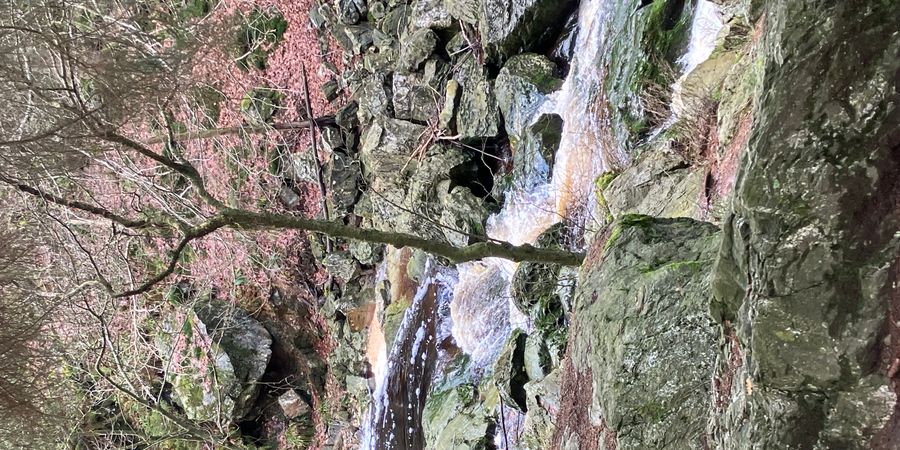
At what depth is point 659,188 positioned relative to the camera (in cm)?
418

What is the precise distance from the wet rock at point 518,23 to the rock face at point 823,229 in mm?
4230

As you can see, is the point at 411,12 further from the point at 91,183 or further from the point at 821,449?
the point at 821,449

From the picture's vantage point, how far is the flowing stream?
510 centimetres

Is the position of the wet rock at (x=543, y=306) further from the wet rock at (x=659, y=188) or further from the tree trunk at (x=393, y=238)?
the tree trunk at (x=393, y=238)

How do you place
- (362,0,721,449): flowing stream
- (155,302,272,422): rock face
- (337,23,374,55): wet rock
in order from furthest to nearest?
(155,302,272,422): rock face, (337,23,374,55): wet rock, (362,0,721,449): flowing stream

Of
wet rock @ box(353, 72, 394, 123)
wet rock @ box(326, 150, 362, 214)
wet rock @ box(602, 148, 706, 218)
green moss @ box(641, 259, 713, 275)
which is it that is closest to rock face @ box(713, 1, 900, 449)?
green moss @ box(641, 259, 713, 275)

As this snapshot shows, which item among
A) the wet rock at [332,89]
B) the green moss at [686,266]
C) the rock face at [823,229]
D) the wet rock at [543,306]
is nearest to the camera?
the rock face at [823,229]

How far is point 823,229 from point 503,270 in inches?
187

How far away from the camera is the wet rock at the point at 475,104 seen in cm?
616

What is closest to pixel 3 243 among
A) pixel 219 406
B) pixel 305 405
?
pixel 219 406

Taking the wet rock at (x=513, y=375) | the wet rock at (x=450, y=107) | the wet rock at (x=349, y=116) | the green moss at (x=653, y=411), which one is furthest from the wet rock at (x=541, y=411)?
the wet rock at (x=349, y=116)

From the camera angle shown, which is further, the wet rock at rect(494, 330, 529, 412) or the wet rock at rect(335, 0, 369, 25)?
the wet rock at rect(335, 0, 369, 25)

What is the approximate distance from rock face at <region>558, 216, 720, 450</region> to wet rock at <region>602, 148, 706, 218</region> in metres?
0.97

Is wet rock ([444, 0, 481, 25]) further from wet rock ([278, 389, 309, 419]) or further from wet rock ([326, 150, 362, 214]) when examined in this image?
wet rock ([278, 389, 309, 419])
